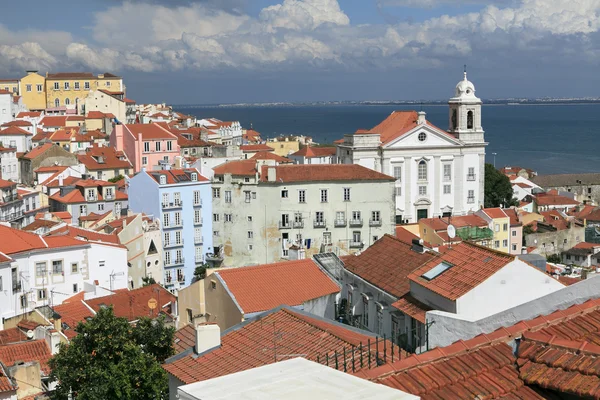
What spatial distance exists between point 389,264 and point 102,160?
41.5 meters

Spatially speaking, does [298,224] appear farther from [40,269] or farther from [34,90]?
[34,90]

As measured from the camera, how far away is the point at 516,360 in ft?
18.4

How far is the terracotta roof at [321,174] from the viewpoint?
4122 centimetres

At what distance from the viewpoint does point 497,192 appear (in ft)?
206

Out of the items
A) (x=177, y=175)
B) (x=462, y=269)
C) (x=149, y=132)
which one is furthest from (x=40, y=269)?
(x=149, y=132)

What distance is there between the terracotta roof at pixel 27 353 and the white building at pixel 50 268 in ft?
Answer: 24.2

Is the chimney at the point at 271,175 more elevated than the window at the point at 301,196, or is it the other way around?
the chimney at the point at 271,175

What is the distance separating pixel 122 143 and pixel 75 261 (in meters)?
32.8

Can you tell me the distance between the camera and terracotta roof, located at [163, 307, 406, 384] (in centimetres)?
925

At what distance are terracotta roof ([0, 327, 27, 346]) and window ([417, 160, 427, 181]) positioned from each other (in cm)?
3596

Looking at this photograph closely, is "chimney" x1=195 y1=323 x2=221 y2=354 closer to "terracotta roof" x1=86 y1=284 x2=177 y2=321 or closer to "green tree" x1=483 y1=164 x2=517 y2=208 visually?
"terracotta roof" x1=86 y1=284 x2=177 y2=321

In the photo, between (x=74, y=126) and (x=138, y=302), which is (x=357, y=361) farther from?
(x=74, y=126)

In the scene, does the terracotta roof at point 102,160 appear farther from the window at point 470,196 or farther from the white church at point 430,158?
the window at point 470,196

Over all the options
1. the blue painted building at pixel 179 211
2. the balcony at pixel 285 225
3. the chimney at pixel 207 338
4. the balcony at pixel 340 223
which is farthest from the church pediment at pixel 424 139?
the chimney at pixel 207 338
